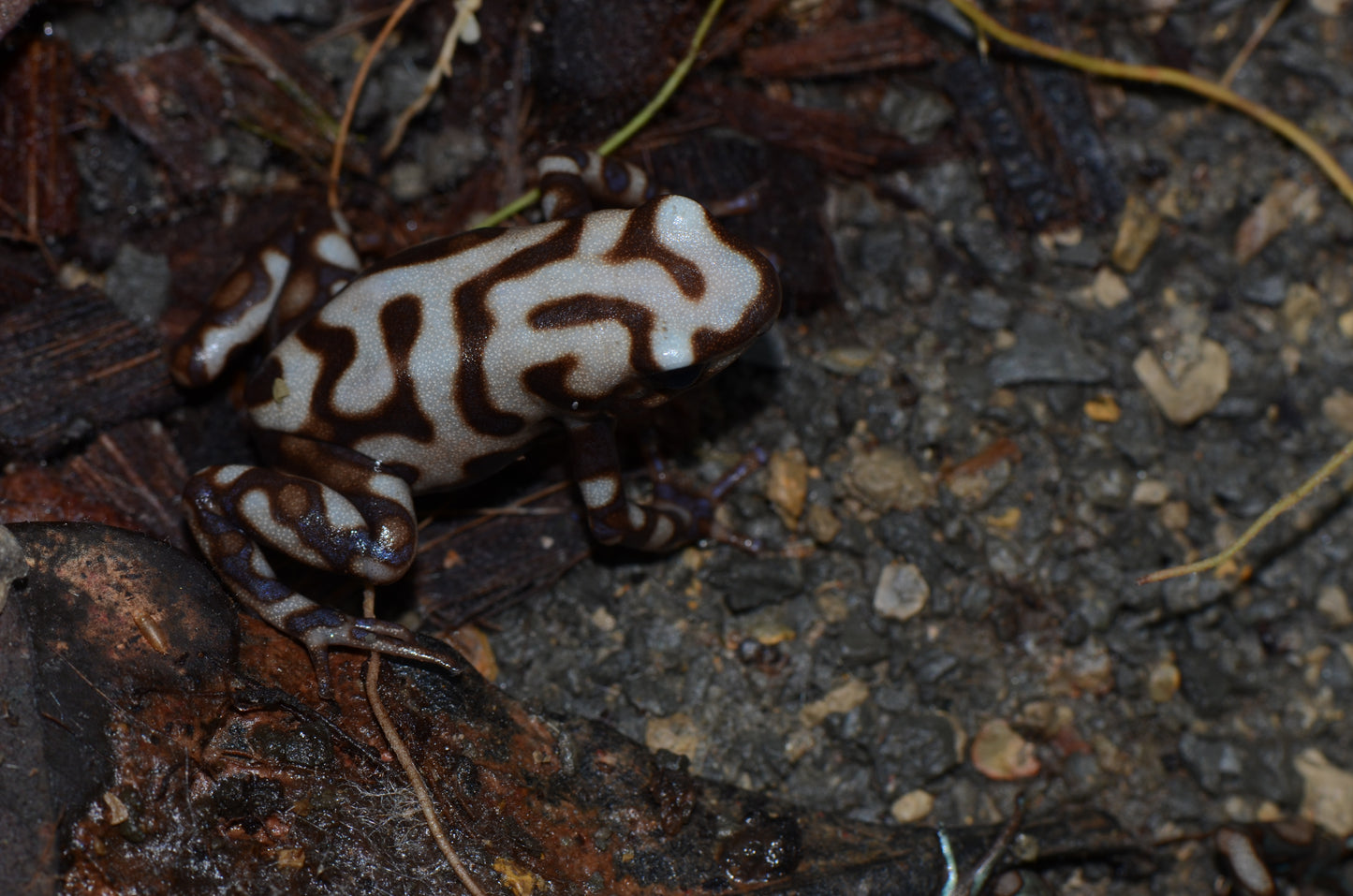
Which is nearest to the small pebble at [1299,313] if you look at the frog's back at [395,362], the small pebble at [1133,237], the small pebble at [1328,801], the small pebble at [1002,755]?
the small pebble at [1133,237]

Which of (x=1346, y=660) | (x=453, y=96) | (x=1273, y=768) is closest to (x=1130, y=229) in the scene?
(x=1346, y=660)

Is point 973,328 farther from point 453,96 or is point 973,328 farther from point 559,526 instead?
point 453,96

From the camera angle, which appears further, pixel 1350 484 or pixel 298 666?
pixel 1350 484

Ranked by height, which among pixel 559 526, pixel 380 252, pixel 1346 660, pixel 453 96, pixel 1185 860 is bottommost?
pixel 1185 860

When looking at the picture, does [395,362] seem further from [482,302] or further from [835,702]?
[835,702]

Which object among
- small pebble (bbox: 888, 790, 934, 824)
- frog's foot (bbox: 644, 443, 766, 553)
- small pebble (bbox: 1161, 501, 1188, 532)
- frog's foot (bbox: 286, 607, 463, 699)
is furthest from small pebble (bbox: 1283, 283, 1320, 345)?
frog's foot (bbox: 286, 607, 463, 699)

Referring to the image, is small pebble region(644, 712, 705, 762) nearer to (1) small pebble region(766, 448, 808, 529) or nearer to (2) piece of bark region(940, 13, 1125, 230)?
(1) small pebble region(766, 448, 808, 529)

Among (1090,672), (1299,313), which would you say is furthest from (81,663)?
(1299,313)
